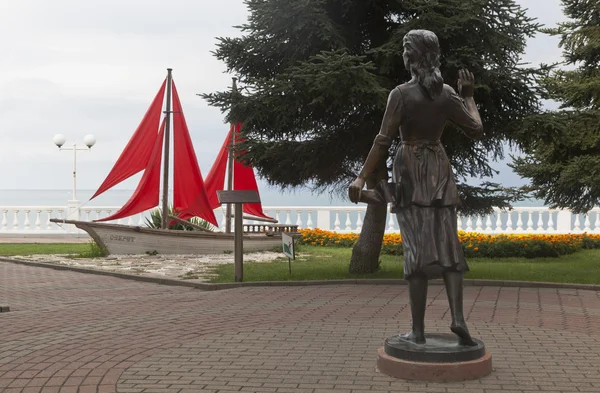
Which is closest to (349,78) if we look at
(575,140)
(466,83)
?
(466,83)

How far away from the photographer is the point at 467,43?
1174cm

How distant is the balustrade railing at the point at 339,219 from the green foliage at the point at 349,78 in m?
9.61

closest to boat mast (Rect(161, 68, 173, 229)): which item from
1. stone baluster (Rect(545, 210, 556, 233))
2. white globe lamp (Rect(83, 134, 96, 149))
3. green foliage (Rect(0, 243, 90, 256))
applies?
green foliage (Rect(0, 243, 90, 256))

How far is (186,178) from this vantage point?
19469mm

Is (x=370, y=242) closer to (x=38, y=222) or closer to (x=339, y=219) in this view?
(x=339, y=219)

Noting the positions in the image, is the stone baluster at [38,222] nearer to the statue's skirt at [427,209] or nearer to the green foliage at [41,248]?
the green foliage at [41,248]

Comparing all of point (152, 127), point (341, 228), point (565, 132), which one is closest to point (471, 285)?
point (565, 132)

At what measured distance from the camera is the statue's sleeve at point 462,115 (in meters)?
5.94

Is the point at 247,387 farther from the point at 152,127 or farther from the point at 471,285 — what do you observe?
the point at 152,127

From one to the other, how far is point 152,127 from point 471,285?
1068 centimetres

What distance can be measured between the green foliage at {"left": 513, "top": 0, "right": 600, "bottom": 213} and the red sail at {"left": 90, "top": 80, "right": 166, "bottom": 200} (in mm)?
9406

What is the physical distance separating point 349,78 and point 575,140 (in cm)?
734

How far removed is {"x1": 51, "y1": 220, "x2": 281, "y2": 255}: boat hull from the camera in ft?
60.1

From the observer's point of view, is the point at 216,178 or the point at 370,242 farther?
the point at 216,178
